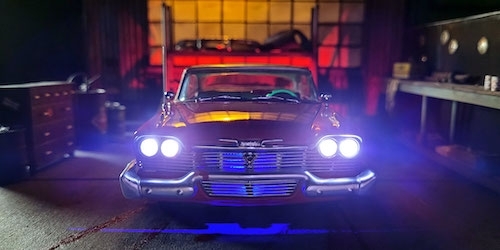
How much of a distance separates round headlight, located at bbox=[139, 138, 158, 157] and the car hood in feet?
0.28

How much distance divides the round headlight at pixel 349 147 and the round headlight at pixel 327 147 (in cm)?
7

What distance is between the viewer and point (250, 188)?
366 centimetres

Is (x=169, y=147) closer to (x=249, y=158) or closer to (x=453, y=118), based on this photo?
(x=249, y=158)

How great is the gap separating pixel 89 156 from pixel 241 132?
413 cm

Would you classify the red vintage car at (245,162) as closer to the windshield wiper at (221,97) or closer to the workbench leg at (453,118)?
the windshield wiper at (221,97)

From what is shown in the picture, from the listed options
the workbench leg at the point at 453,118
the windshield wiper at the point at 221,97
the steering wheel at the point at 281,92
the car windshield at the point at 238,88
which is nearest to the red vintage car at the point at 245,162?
the windshield wiper at the point at 221,97

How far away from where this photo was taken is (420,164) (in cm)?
670

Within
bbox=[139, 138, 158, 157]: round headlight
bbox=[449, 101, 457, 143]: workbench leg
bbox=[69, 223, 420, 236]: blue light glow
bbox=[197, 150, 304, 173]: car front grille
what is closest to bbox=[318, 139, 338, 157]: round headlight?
bbox=[197, 150, 304, 173]: car front grille

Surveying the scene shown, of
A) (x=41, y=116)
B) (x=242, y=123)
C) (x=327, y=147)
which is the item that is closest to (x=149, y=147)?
(x=242, y=123)

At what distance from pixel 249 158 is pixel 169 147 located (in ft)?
2.28

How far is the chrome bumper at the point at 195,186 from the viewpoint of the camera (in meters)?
3.65

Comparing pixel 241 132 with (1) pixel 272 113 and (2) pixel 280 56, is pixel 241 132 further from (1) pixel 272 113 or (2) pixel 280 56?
(2) pixel 280 56

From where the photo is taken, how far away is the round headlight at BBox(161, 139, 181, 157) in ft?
12.4

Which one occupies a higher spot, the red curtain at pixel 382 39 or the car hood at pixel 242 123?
the red curtain at pixel 382 39
